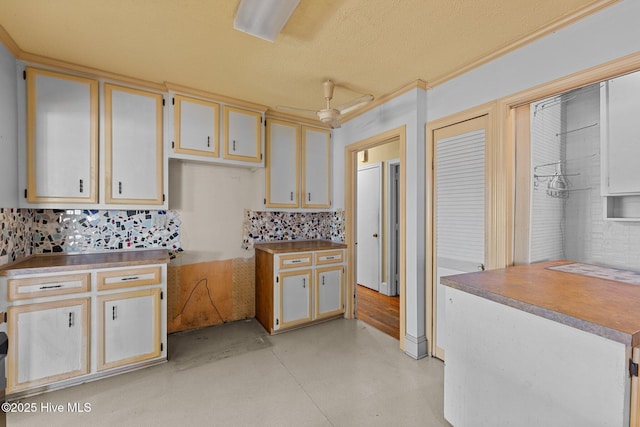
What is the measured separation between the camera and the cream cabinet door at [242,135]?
112 inches

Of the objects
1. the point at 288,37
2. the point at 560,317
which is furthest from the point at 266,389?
the point at 288,37

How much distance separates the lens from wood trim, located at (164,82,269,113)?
2552 mm

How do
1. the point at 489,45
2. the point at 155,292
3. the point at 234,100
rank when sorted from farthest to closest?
1. the point at 234,100
2. the point at 155,292
3. the point at 489,45

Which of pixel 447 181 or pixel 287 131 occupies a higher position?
pixel 287 131

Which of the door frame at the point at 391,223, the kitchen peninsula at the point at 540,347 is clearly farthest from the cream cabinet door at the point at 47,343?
the door frame at the point at 391,223

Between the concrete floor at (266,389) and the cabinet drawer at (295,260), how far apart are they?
737mm

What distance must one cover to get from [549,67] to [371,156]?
282 centimetres

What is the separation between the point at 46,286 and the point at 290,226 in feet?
7.48

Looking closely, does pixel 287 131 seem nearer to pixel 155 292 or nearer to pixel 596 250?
pixel 155 292

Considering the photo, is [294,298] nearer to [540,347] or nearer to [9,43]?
[540,347]

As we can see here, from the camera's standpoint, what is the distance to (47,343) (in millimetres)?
1929

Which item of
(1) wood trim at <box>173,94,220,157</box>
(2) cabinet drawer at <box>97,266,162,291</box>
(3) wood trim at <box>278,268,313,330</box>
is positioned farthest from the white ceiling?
(3) wood trim at <box>278,268,313,330</box>

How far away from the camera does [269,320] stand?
292cm

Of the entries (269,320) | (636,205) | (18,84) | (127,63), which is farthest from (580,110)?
(18,84)
